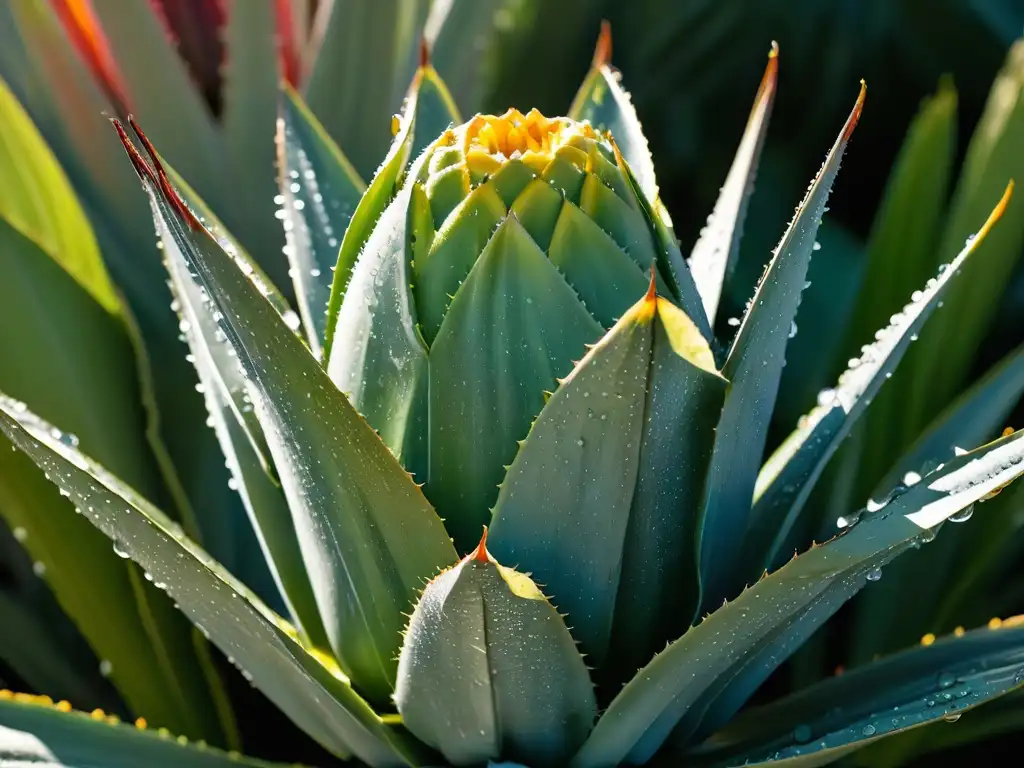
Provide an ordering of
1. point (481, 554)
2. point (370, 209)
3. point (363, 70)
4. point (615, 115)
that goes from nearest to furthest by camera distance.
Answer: point (481, 554) < point (370, 209) < point (615, 115) < point (363, 70)

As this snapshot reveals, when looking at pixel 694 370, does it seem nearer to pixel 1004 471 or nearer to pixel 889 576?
pixel 1004 471

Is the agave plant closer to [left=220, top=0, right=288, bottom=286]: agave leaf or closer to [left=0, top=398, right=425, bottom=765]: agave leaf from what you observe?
[left=0, top=398, right=425, bottom=765]: agave leaf

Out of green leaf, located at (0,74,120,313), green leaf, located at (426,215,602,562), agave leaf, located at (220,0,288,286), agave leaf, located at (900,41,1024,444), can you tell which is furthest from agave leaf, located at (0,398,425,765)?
agave leaf, located at (900,41,1024,444)

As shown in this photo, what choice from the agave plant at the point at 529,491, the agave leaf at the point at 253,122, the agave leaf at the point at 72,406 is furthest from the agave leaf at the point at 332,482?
the agave leaf at the point at 253,122

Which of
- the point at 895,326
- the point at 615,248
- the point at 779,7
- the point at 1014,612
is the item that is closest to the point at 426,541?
the point at 615,248

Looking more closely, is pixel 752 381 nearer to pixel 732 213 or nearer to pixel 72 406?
pixel 732 213

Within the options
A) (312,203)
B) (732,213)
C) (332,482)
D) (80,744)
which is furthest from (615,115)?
(80,744)
